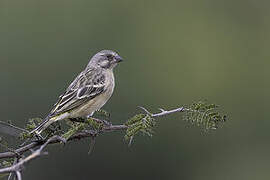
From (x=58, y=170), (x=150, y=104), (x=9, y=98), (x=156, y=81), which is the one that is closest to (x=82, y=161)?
(x=58, y=170)

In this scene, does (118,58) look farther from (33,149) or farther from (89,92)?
(33,149)

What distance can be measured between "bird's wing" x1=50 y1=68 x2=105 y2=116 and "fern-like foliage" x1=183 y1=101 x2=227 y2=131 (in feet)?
7.11

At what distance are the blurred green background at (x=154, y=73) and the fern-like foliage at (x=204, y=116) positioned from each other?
8.77m

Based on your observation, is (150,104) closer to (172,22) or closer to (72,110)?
(172,22)

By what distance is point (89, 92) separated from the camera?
726 centimetres

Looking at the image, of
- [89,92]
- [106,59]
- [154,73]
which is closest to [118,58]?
[106,59]

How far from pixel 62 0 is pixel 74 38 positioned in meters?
2.43

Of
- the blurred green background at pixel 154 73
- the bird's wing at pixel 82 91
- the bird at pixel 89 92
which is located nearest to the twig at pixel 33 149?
the bird at pixel 89 92

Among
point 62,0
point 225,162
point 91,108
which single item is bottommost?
point 225,162

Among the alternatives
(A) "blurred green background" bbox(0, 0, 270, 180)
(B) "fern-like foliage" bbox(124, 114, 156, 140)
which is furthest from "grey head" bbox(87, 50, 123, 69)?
(A) "blurred green background" bbox(0, 0, 270, 180)

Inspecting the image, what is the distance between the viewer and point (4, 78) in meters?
14.7

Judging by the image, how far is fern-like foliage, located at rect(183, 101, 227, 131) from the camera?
433cm

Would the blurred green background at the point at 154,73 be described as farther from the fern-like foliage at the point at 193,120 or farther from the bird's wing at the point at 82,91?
the fern-like foliage at the point at 193,120

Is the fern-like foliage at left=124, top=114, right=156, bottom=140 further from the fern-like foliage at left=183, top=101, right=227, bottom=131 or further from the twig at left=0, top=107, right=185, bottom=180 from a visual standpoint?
the fern-like foliage at left=183, top=101, right=227, bottom=131
